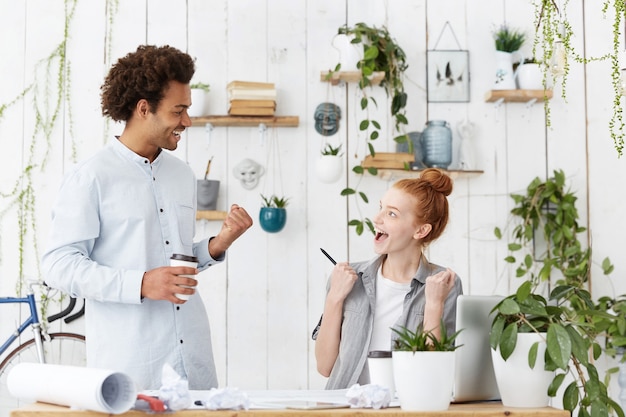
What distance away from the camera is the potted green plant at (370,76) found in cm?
376

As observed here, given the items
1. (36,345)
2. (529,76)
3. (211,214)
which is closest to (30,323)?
(36,345)

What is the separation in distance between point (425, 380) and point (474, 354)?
0.77ft

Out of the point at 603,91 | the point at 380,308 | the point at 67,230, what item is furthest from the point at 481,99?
the point at 67,230

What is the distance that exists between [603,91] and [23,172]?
2.81m

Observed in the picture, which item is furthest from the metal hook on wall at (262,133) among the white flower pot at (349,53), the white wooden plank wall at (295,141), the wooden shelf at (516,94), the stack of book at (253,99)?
the wooden shelf at (516,94)

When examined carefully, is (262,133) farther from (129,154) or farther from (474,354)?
(474,354)

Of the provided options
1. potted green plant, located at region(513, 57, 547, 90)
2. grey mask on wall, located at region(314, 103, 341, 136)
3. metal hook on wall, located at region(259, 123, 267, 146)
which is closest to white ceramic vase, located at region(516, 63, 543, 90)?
potted green plant, located at region(513, 57, 547, 90)

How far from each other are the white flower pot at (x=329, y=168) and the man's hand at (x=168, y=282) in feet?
6.02

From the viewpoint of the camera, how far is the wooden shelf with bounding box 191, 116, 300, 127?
380cm

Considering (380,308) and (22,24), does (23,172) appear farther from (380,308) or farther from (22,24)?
(380,308)

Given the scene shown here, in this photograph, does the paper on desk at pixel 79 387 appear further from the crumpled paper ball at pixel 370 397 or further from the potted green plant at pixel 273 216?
the potted green plant at pixel 273 216

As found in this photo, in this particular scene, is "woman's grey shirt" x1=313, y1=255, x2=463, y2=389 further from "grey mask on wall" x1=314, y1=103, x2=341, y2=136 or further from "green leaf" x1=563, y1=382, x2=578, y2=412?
"grey mask on wall" x1=314, y1=103, x2=341, y2=136

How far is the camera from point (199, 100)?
3.81 metres

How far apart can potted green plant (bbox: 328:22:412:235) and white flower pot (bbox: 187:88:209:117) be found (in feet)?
1.94
